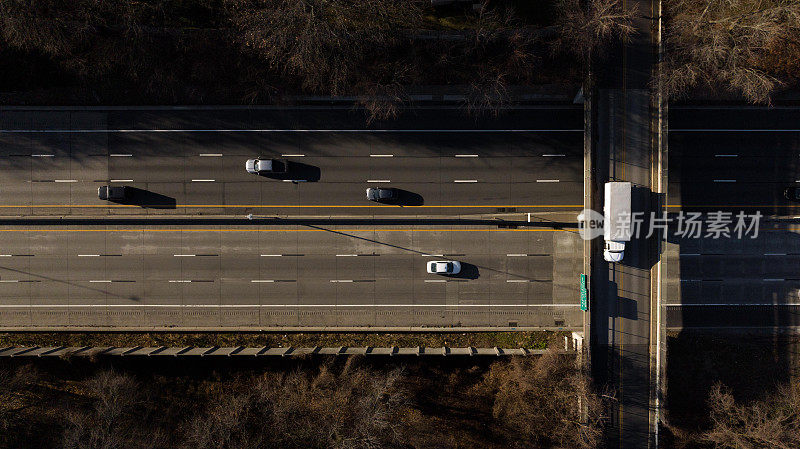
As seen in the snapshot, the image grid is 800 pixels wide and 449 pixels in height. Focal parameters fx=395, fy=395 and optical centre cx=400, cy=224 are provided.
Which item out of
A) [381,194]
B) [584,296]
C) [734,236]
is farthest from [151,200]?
[734,236]

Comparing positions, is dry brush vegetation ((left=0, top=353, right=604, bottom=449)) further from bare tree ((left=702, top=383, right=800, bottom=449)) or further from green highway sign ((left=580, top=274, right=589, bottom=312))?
bare tree ((left=702, top=383, right=800, bottom=449))

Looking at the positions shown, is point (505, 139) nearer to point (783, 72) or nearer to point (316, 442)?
point (783, 72)

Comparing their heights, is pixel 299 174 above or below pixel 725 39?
below

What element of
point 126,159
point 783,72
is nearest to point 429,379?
point 126,159

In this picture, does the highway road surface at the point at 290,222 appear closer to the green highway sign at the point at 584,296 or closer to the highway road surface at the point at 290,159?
the highway road surface at the point at 290,159

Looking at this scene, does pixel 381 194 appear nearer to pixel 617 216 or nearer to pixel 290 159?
pixel 290 159

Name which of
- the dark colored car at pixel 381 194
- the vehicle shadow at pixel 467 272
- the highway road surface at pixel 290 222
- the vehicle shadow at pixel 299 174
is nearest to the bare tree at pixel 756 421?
the highway road surface at pixel 290 222
